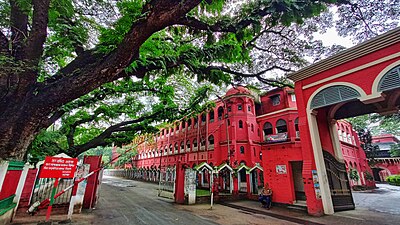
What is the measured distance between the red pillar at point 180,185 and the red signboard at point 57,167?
239 inches

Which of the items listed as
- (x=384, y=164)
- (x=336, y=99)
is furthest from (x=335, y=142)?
(x=384, y=164)

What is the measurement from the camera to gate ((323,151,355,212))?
8.64 meters

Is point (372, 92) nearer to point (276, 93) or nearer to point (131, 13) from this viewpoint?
point (131, 13)

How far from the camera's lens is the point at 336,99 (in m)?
8.09

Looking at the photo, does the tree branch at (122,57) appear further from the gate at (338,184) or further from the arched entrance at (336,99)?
the gate at (338,184)

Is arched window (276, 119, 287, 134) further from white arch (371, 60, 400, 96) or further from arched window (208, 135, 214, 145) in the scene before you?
white arch (371, 60, 400, 96)

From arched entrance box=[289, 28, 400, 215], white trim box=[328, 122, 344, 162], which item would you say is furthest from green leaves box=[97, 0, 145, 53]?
white trim box=[328, 122, 344, 162]

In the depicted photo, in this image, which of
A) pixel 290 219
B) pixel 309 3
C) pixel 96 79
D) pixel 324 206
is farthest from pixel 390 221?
pixel 96 79

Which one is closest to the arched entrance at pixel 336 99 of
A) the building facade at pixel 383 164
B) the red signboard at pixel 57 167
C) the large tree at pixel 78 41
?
the large tree at pixel 78 41

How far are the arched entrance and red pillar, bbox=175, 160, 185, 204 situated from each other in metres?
6.20

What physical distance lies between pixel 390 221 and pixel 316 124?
419 centimetres

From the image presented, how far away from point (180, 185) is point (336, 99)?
8856mm

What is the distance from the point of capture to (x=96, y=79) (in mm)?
4320

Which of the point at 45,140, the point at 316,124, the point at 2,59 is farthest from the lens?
the point at 45,140
